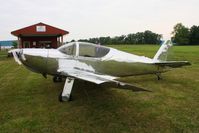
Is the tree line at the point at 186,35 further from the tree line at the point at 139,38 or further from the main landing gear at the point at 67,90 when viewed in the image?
the main landing gear at the point at 67,90

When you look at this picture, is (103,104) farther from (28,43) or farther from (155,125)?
(28,43)

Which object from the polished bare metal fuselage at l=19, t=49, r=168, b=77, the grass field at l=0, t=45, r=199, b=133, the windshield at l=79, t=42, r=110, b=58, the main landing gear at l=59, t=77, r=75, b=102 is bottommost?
the grass field at l=0, t=45, r=199, b=133

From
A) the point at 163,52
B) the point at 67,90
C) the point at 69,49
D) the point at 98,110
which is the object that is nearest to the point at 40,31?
the point at 163,52

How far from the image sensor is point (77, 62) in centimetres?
770

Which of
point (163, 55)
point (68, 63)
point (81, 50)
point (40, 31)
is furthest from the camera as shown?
point (40, 31)

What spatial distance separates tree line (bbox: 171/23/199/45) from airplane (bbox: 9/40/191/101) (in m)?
100

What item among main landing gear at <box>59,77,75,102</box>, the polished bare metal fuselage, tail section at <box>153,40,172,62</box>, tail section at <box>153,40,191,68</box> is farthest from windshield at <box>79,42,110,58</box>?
tail section at <box>153,40,172,62</box>

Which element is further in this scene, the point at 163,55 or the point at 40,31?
the point at 40,31

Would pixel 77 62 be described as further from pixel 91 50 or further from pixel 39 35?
pixel 39 35

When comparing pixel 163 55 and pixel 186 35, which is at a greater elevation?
pixel 186 35

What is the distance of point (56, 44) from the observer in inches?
1143

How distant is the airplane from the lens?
720 centimetres

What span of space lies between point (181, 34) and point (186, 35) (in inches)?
113

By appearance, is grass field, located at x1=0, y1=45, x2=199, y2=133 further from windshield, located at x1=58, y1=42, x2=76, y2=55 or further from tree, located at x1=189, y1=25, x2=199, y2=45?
tree, located at x1=189, y1=25, x2=199, y2=45
